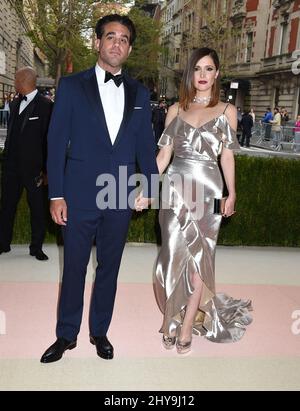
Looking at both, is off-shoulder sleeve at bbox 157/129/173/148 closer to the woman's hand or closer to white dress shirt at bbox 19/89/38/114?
the woman's hand

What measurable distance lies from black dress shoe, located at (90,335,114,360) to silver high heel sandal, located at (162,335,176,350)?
0.44 m

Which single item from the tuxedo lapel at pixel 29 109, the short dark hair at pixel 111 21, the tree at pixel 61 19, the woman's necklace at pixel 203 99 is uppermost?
the tree at pixel 61 19

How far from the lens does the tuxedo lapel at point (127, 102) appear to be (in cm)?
289

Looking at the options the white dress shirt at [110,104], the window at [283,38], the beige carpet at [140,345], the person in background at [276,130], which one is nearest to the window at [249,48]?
the window at [283,38]

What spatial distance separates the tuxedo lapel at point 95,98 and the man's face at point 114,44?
14cm

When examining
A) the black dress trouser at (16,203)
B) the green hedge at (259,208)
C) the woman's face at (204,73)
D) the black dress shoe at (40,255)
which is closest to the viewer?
the woman's face at (204,73)

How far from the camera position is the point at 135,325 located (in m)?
3.79

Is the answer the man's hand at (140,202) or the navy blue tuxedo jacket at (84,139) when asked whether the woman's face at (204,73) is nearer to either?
the navy blue tuxedo jacket at (84,139)

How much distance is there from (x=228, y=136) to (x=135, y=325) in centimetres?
169

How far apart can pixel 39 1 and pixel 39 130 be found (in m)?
14.0

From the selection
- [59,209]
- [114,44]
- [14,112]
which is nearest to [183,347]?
[59,209]

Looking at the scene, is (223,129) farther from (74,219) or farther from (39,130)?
(39,130)

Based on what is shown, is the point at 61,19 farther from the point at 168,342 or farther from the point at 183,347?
the point at 183,347

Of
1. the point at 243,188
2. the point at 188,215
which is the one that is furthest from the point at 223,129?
the point at 243,188
